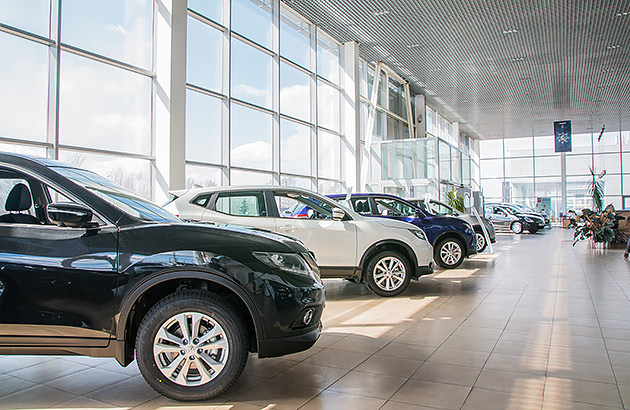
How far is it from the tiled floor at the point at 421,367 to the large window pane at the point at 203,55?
6.98 meters

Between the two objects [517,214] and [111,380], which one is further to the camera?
[517,214]

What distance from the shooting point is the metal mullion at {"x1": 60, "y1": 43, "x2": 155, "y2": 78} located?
8445mm

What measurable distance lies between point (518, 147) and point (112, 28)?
1367 inches

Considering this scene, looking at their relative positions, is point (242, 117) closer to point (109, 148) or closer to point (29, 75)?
point (109, 148)

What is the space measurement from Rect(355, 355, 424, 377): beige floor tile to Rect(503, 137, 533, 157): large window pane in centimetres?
3763

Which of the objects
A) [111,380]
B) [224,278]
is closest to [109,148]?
[111,380]

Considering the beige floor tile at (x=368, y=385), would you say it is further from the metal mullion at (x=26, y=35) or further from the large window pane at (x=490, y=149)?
the large window pane at (x=490, y=149)

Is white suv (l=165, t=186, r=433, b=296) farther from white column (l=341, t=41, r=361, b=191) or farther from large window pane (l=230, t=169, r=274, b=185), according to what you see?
white column (l=341, t=41, r=361, b=191)

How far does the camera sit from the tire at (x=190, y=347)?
291 cm

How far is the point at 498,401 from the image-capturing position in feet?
9.77

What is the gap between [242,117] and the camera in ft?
41.0

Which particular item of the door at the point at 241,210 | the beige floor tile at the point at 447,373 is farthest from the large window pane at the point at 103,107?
the beige floor tile at the point at 447,373

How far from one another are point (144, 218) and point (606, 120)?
3379cm

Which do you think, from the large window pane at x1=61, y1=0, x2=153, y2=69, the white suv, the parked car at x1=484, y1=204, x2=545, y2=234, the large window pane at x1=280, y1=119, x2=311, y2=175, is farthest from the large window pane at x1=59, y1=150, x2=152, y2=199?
the parked car at x1=484, y1=204, x2=545, y2=234
